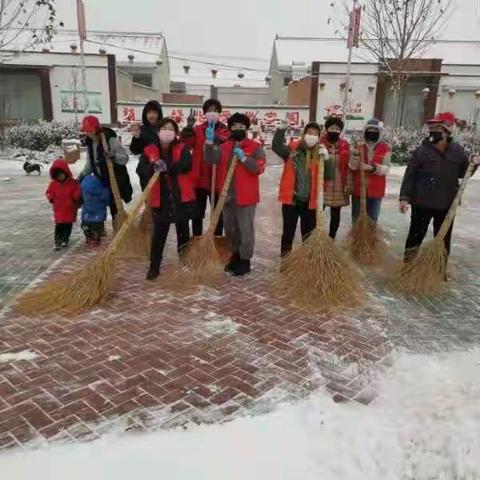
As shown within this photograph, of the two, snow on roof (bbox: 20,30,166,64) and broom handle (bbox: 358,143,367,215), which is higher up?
snow on roof (bbox: 20,30,166,64)

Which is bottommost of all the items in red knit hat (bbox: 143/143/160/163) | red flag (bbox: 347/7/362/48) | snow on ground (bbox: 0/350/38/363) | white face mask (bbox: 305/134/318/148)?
snow on ground (bbox: 0/350/38/363)

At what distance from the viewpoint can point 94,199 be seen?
5855 millimetres

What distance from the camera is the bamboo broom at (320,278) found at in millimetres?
4312

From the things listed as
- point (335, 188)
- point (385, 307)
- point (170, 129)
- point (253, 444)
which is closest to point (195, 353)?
point (253, 444)

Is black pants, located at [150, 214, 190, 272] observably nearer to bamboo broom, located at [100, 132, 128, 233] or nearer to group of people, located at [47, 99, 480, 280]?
group of people, located at [47, 99, 480, 280]

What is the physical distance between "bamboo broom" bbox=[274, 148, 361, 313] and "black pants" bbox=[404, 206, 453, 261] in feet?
3.12

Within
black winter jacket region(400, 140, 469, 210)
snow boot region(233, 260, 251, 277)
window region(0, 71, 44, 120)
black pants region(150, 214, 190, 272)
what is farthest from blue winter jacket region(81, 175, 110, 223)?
window region(0, 71, 44, 120)

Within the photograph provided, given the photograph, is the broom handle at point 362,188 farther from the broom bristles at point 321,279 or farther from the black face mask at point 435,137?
the broom bristles at point 321,279

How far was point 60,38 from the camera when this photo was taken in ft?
89.3

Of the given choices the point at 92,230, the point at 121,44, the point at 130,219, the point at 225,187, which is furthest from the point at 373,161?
the point at 121,44

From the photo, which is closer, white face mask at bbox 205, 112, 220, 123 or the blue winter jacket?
white face mask at bbox 205, 112, 220, 123

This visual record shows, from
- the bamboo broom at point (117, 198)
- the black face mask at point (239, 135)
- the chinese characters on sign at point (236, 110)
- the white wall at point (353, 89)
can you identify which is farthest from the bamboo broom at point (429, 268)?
the white wall at point (353, 89)

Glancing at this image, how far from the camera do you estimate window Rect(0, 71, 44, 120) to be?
70.0ft

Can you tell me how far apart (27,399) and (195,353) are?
1109 mm
